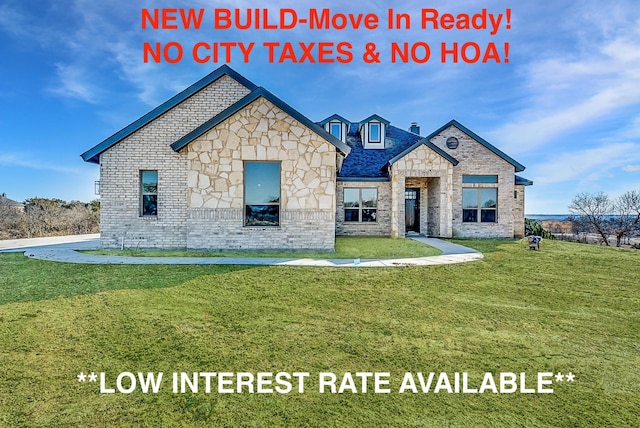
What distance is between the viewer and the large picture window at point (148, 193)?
1227cm

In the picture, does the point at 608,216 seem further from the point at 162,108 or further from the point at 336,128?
the point at 162,108

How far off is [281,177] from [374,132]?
36.0ft

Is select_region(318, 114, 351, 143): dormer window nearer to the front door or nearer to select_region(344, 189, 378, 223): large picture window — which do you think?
select_region(344, 189, 378, 223): large picture window

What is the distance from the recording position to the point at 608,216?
98.8ft

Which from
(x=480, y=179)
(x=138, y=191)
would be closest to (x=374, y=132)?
(x=480, y=179)

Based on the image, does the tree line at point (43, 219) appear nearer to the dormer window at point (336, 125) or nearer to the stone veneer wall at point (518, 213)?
the dormer window at point (336, 125)

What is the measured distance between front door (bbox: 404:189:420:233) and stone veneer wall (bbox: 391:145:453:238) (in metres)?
2.24

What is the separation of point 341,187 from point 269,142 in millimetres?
7504

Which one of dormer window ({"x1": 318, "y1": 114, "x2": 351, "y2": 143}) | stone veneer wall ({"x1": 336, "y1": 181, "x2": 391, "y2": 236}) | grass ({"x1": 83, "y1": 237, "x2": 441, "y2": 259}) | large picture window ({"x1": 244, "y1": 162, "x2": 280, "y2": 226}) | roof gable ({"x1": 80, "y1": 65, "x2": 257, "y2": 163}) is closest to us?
grass ({"x1": 83, "y1": 237, "x2": 441, "y2": 259})

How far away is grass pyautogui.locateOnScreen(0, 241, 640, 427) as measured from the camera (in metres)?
2.74

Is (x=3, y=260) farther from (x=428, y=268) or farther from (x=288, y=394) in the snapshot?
(x=428, y=268)

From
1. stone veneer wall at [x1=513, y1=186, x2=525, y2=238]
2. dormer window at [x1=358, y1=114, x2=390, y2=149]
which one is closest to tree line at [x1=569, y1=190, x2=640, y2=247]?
stone veneer wall at [x1=513, y1=186, x2=525, y2=238]

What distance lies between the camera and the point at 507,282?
7.36 m

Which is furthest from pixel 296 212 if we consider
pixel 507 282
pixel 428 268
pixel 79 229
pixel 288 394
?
pixel 79 229
